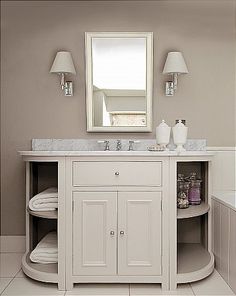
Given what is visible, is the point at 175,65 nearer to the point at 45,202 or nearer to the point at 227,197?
the point at 227,197

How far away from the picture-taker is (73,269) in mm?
2641

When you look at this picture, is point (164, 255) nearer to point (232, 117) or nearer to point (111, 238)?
point (111, 238)

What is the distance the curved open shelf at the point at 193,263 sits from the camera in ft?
8.76

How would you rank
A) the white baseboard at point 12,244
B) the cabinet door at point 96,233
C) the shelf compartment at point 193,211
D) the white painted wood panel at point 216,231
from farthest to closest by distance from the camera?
1. the white baseboard at point 12,244
2. the white painted wood panel at point 216,231
3. the shelf compartment at point 193,211
4. the cabinet door at point 96,233

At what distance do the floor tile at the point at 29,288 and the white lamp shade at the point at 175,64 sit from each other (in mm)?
1735

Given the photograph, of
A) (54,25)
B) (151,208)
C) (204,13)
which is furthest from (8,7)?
(151,208)

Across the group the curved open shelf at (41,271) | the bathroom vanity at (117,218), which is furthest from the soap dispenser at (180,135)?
the curved open shelf at (41,271)

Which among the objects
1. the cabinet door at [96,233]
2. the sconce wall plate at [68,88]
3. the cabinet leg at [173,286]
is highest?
the sconce wall plate at [68,88]

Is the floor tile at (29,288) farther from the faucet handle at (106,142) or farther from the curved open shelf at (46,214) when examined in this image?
the faucet handle at (106,142)

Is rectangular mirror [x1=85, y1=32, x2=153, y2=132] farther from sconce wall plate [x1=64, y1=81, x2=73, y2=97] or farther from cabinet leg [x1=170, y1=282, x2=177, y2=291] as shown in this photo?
cabinet leg [x1=170, y1=282, x2=177, y2=291]

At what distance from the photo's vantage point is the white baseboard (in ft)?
11.0

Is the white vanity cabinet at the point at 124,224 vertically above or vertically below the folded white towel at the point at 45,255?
above

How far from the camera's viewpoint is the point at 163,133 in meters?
3.00

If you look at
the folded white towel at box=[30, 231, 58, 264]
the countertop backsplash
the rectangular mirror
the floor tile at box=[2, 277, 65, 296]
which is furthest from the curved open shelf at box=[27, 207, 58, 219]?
the rectangular mirror
